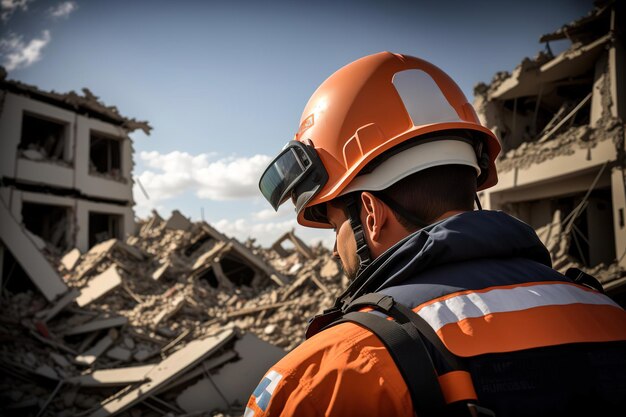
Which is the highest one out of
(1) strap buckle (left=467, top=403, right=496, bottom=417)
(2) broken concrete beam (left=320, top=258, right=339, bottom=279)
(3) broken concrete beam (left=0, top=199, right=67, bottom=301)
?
(1) strap buckle (left=467, top=403, right=496, bottom=417)

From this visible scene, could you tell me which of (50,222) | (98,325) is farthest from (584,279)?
(50,222)

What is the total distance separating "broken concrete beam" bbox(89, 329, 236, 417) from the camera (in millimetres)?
5301

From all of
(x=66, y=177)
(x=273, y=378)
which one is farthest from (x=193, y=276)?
(x=273, y=378)

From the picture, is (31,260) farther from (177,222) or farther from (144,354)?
(177,222)

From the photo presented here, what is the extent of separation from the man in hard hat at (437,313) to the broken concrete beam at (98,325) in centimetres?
863

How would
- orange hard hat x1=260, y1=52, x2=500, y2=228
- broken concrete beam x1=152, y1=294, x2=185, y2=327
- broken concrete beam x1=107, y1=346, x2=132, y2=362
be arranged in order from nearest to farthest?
orange hard hat x1=260, y1=52, x2=500, y2=228 → broken concrete beam x1=107, y1=346, x2=132, y2=362 → broken concrete beam x1=152, y1=294, x2=185, y2=327

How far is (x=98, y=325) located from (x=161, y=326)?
133 cm

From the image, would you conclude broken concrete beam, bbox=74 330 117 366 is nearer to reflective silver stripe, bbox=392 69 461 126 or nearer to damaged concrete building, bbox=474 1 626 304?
reflective silver stripe, bbox=392 69 461 126

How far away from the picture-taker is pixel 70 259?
48.5 ft

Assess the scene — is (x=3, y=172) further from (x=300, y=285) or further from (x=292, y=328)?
(x=292, y=328)

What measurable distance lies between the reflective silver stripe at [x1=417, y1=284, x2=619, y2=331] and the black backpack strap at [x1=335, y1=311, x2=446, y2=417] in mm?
79

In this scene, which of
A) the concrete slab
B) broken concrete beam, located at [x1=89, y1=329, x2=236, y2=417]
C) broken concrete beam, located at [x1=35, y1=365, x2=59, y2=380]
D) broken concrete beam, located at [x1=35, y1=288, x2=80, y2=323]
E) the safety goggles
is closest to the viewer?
the safety goggles

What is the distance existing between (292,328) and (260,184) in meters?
7.77

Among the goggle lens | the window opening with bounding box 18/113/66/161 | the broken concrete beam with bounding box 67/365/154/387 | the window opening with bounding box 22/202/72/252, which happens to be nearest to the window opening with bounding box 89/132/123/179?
the window opening with bounding box 18/113/66/161
